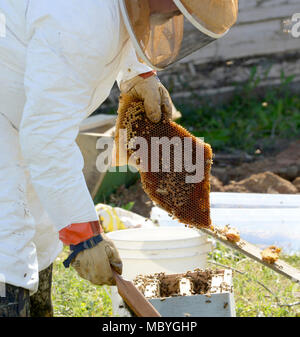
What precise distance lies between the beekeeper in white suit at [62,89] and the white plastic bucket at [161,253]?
82 cm

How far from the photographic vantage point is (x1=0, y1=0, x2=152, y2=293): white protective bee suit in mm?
1974

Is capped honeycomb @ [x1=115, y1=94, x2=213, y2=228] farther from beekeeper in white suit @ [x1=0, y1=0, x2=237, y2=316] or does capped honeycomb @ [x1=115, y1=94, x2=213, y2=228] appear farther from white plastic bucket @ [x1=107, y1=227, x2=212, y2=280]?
beekeeper in white suit @ [x1=0, y1=0, x2=237, y2=316]

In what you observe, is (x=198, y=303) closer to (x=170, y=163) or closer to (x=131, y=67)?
(x=170, y=163)

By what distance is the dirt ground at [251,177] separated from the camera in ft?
15.7

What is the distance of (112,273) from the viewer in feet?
6.97

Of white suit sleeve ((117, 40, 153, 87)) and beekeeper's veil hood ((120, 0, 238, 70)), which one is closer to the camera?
beekeeper's veil hood ((120, 0, 238, 70))

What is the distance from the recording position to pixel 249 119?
630 centimetres

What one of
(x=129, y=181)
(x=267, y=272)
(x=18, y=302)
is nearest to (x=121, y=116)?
(x=18, y=302)

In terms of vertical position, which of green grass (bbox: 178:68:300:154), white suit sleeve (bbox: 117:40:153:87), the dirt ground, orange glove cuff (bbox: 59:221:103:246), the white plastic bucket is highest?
green grass (bbox: 178:68:300:154)

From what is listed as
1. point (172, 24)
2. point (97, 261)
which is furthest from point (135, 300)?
point (172, 24)

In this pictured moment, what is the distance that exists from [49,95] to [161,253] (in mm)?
1307

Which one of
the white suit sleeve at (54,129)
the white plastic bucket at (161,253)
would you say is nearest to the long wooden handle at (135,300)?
the white suit sleeve at (54,129)

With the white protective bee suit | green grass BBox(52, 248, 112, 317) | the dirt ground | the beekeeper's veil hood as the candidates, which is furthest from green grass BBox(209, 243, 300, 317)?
the beekeeper's veil hood

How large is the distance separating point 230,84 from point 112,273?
4.84 metres
